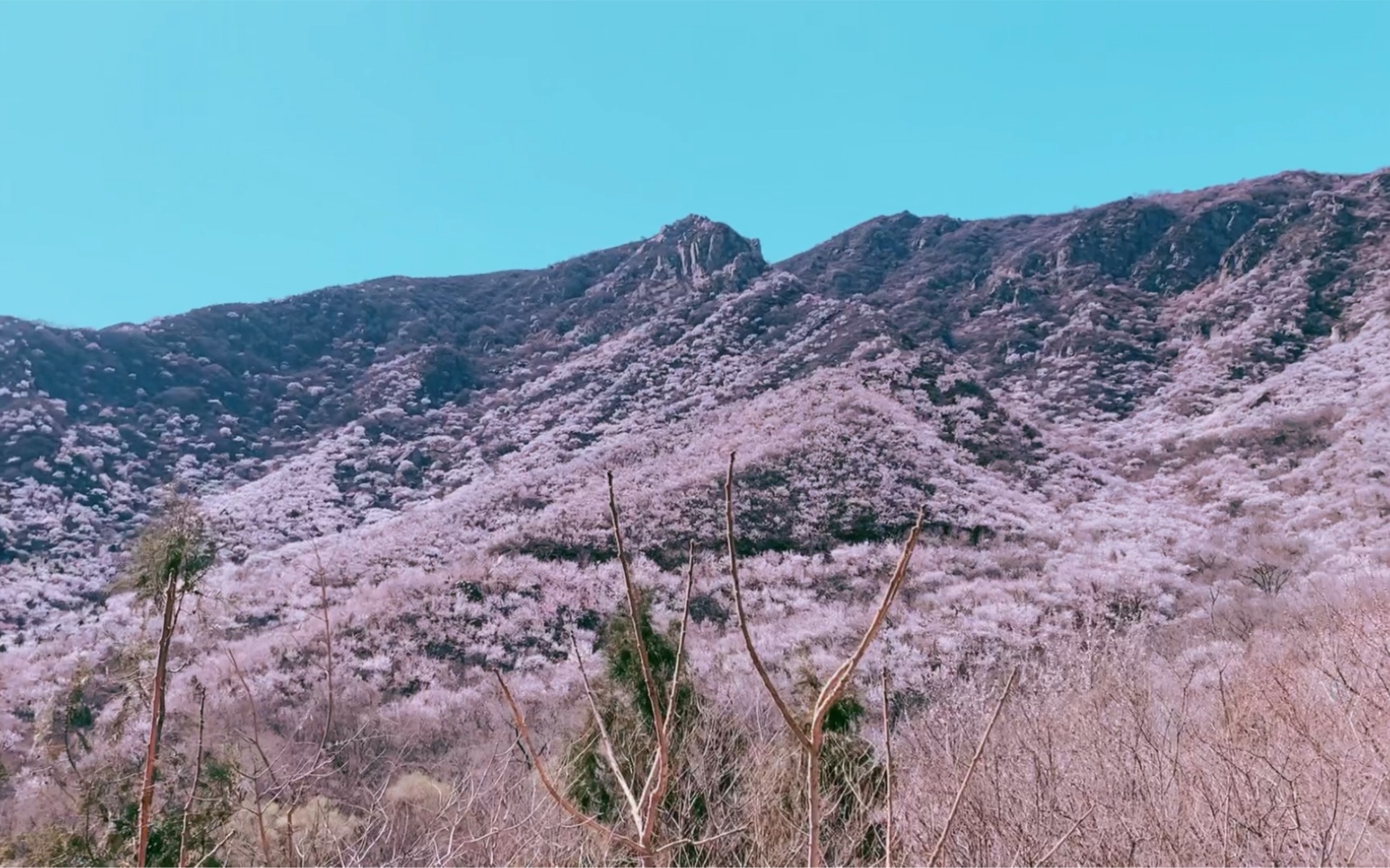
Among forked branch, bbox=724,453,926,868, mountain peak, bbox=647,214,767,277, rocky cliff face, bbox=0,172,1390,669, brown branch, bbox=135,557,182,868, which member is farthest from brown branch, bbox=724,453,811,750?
mountain peak, bbox=647,214,767,277

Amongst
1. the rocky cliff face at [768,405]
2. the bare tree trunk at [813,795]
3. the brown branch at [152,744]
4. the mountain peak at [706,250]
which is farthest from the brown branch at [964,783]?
the mountain peak at [706,250]

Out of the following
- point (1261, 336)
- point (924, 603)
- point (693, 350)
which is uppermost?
point (693, 350)

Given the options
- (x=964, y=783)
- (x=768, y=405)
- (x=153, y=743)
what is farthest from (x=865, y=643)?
(x=768, y=405)

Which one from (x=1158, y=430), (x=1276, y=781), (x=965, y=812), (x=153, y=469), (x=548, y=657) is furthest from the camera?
(x=153, y=469)

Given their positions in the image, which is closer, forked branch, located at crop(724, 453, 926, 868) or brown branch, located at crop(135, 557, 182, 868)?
forked branch, located at crop(724, 453, 926, 868)

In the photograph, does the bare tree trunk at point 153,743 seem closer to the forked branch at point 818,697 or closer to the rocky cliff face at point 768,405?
the forked branch at point 818,697

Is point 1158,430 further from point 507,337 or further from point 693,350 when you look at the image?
point 507,337

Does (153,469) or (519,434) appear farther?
(519,434)

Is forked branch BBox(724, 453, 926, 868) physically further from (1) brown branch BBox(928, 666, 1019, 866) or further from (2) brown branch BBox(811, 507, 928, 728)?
(1) brown branch BBox(928, 666, 1019, 866)

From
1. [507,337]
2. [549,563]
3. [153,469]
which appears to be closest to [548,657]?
[549,563]
